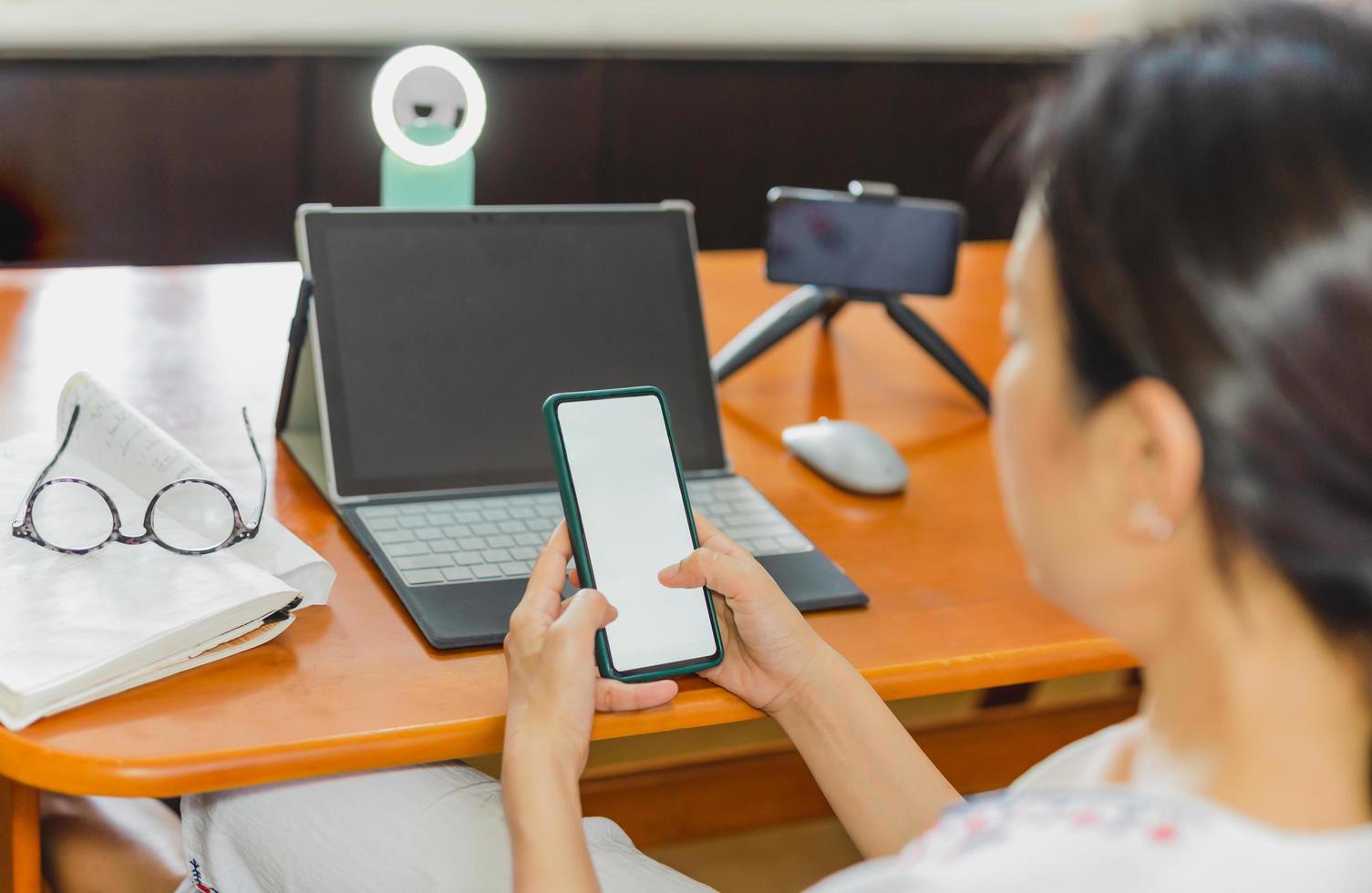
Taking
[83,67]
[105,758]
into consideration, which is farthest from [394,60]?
[83,67]

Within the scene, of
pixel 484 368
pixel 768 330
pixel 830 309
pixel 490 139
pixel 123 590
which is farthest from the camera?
pixel 490 139

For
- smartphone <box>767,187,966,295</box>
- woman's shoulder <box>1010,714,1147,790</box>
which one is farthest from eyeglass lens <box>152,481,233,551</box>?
smartphone <box>767,187,966,295</box>

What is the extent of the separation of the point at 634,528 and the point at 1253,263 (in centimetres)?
43

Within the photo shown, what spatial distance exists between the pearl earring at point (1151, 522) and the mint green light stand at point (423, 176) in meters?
0.74

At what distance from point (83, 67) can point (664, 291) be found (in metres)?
1.39

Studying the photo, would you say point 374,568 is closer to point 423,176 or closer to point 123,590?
point 123,590

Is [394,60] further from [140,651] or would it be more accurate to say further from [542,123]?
[542,123]

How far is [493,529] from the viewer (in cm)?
97

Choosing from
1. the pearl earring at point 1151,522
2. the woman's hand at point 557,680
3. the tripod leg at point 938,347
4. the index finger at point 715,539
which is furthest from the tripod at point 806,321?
the pearl earring at point 1151,522

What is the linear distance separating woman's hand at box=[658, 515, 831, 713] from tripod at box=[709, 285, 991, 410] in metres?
0.49

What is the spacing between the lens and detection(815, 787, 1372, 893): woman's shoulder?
499 millimetres

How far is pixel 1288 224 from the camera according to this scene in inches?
19.1

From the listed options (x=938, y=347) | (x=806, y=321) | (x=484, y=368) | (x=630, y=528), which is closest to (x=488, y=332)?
(x=484, y=368)

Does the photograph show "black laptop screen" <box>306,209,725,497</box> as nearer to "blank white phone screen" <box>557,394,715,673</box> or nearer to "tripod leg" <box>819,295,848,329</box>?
"blank white phone screen" <box>557,394,715,673</box>
